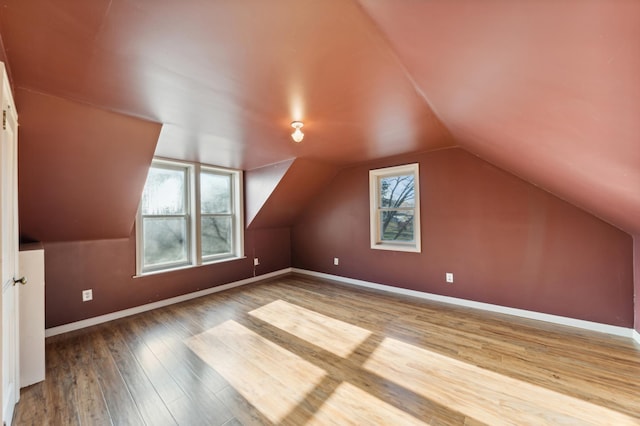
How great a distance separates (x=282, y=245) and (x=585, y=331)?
4.46 meters

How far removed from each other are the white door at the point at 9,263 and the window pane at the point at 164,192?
1797 mm

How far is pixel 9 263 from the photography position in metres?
1.51

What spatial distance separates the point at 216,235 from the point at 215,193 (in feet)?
2.39

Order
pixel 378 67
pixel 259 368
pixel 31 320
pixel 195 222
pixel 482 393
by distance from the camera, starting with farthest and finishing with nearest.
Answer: pixel 195 222, pixel 259 368, pixel 31 320, pixel 482 393, pixel 378 67

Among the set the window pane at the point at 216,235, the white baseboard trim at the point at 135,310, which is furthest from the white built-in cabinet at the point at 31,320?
the window pane at the point at 216,235

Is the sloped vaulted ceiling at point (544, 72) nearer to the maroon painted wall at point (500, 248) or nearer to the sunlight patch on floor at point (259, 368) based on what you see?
the maroon painted wall at point (500, 248)

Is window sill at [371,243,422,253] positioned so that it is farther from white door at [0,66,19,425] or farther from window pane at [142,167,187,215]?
white door at [0,66,19,425]

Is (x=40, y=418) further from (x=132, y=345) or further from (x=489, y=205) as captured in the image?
(x=489, y=205)

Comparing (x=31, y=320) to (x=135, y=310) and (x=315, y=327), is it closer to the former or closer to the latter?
(x=135, y=310)

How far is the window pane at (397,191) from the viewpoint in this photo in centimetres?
386

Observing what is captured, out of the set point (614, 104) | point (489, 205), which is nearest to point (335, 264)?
point (489, 205)

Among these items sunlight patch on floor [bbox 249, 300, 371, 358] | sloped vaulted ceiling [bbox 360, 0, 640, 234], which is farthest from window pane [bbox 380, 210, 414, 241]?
sloped vaulted ceiling [bbox 360, 0, 640, 234]

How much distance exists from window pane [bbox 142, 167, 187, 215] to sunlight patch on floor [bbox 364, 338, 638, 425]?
335 centimetres

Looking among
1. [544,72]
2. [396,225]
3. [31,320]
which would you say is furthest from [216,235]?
[544,72]
